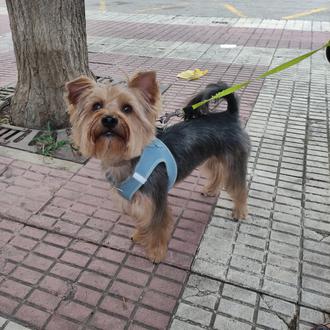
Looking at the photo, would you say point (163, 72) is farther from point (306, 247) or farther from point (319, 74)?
point (306, 247)

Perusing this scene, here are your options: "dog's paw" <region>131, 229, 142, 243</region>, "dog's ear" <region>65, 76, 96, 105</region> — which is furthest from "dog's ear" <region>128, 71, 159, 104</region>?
"dog's paw" <region>131, 229, 142, 243</region>

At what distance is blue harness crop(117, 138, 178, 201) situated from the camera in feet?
9.27

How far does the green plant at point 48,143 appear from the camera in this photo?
4.65m

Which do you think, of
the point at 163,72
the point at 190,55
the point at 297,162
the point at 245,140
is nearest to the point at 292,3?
the point at 190,55

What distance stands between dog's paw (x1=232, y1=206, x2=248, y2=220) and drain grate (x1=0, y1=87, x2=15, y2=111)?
3.99m

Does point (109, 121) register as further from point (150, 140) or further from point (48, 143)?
point (48, 143)

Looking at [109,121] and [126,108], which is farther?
[126,108]

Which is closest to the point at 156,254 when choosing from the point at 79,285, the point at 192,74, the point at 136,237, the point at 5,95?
the point at 136,237

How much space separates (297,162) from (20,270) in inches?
132

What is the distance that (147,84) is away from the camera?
106 inches

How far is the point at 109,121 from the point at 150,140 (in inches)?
16.6

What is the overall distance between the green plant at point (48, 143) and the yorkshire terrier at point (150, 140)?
1951mm

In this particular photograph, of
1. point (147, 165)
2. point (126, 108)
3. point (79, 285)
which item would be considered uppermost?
point (126, 108)

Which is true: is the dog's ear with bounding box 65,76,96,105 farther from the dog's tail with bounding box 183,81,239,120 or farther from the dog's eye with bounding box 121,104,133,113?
the dog's tail with bounding box 183,81,239,120
